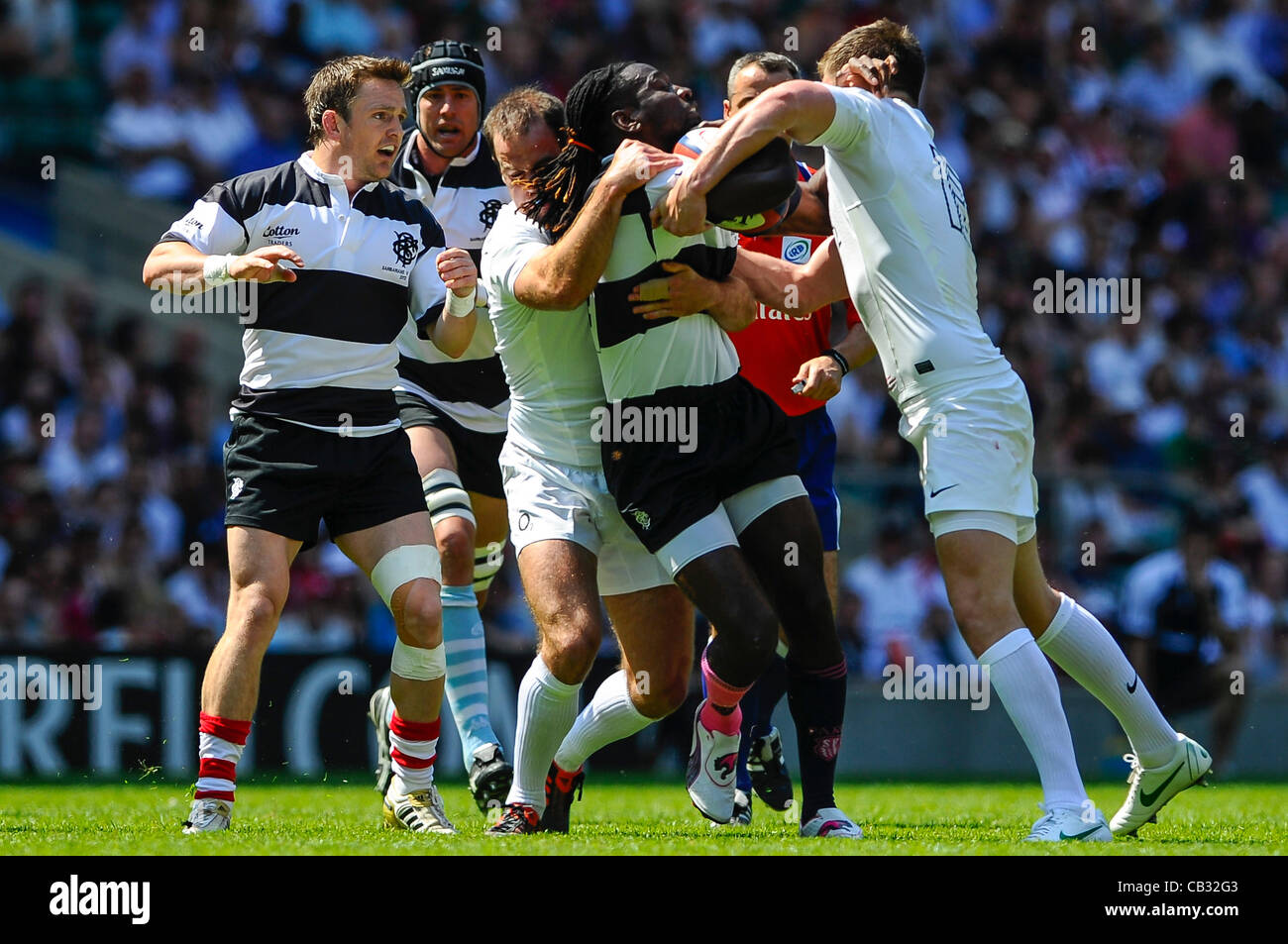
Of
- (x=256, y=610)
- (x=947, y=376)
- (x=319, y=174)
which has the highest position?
(x=319, y=174)

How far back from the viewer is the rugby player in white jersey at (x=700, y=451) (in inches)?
201

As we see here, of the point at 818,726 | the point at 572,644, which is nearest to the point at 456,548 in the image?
the point at 572,644

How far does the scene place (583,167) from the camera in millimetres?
5328

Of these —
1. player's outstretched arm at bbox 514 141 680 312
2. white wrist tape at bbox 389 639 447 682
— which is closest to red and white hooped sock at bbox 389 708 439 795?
white wrist tape at bbox 389 639 447 682

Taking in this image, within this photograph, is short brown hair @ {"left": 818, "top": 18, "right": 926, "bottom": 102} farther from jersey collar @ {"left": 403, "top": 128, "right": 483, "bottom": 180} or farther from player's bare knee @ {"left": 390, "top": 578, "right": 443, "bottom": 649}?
player's bare knee @ {"left": 390, "top": 578, "right": 443, "bottom": 649}

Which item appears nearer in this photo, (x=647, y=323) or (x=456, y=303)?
(x=647, y=323)

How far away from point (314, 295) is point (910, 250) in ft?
6.81

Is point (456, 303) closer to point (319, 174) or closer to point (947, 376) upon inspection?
point (319, 174)

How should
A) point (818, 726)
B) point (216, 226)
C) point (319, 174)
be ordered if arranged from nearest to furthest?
point (818, 726)
point (216, 226)
point (319, 174)

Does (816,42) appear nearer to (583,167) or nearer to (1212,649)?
(1212,649)

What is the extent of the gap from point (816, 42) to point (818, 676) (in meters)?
11.5

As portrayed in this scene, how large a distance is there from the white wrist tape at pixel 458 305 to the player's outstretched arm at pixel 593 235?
0.81m

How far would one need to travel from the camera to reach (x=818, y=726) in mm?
5363

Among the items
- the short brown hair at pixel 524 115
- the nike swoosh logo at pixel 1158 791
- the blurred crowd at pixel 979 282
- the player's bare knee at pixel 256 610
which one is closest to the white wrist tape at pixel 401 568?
the player's bare knee at pixel 256 610
